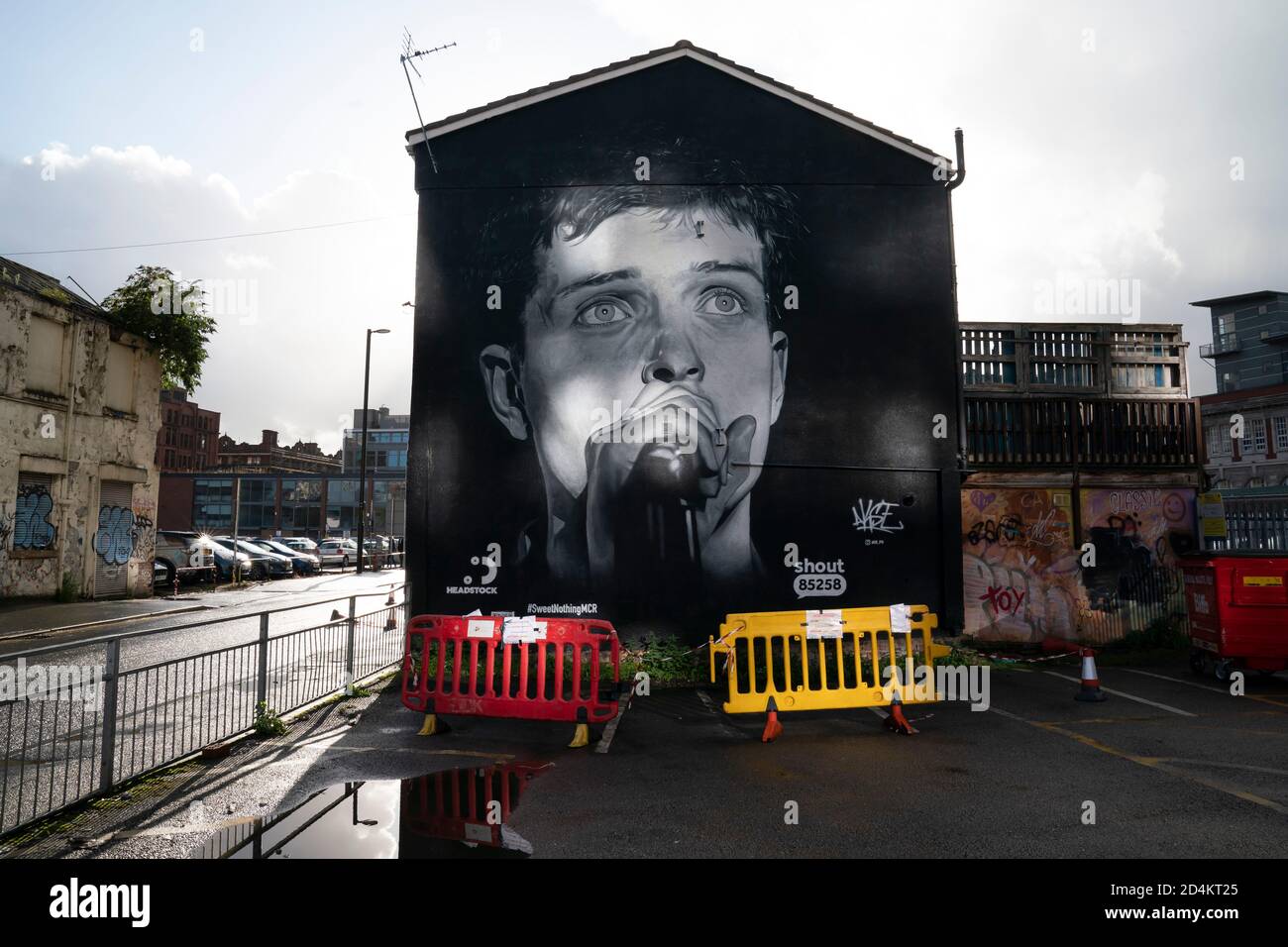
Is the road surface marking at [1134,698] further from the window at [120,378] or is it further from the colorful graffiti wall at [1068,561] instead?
the window at [120,378]

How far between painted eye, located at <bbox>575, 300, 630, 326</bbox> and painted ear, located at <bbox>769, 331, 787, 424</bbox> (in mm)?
2312

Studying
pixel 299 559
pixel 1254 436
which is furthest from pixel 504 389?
pixel 1254 436

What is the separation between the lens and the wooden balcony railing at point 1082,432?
1292cm

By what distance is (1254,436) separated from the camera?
4531cm

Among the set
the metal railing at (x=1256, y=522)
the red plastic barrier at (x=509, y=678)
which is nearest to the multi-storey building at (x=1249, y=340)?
the metal railing at (x=1256, y=522)

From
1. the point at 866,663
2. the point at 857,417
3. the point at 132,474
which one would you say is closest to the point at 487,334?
the point at 857,417

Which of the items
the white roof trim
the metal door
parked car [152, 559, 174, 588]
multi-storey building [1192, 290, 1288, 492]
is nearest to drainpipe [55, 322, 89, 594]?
the metal door

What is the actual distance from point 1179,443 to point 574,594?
10.7 m

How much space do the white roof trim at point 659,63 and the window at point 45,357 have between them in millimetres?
13572

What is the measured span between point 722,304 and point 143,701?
29.7 feet

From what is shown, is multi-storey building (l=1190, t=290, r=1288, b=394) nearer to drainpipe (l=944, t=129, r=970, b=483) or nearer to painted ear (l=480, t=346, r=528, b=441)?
drainpipe (l=944, t=129, r=970, b=483)

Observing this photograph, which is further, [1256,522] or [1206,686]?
[1256,522]

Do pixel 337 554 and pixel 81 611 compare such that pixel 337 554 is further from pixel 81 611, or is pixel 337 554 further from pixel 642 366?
pixel 642 366
